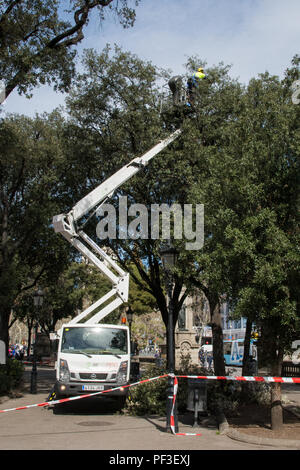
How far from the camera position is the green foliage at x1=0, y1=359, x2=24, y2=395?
16.0 m

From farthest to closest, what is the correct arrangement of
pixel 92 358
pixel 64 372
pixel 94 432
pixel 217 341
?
pixel 217 341 → pixel 92 358 → pixel 64 372 → pixel 94 432

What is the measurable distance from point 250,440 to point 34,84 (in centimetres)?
1051

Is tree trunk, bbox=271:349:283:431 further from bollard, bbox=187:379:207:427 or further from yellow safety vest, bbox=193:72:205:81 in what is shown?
yellow safety vest, bbox=193:72:205:81

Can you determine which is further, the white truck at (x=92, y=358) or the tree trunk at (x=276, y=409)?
the white truck at (x=92, y=358)

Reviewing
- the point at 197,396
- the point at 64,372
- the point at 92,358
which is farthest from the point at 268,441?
the point at 64,372

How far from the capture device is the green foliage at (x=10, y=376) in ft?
52.5

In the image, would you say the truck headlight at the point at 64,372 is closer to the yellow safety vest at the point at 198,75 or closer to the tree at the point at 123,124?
the tree at the point at 123,124

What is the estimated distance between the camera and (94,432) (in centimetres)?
995

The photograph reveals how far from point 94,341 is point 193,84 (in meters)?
9.41

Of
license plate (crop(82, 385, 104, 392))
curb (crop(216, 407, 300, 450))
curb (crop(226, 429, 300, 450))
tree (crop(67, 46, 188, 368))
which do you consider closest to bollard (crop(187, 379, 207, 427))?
curb (crop(216, 407, 300, 450))

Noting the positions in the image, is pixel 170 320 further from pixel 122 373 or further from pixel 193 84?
pixel 193 84

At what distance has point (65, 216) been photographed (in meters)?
15.3

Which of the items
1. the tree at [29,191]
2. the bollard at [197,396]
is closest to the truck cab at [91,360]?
the bollard at [197,396]

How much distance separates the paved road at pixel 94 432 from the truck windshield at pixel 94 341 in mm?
1608
